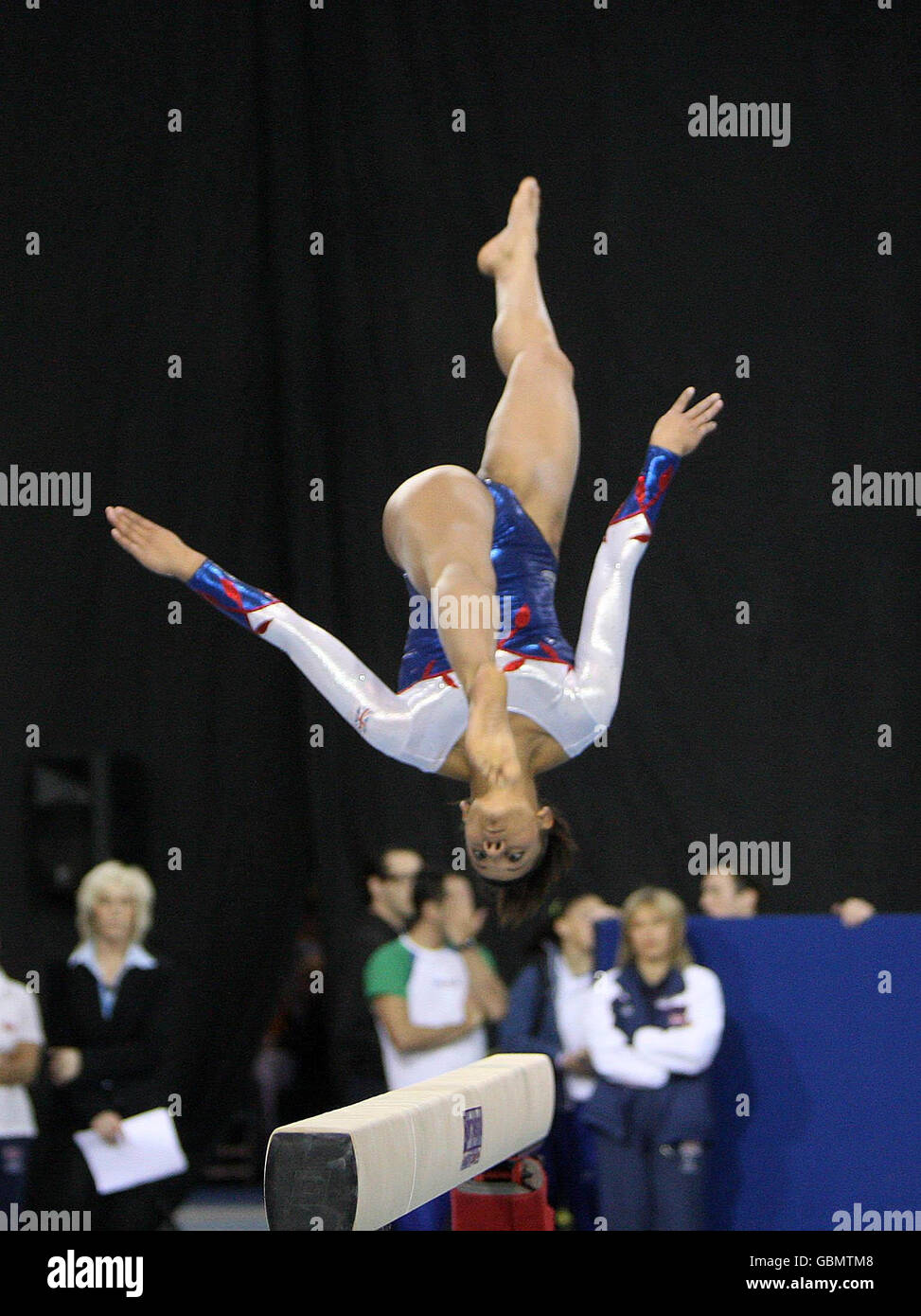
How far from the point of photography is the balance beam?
2.51 m

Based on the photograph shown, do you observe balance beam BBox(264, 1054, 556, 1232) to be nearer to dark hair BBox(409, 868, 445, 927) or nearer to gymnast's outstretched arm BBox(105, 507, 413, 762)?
gymnast's outstretched arm BBox(105, 507, 413, 762)

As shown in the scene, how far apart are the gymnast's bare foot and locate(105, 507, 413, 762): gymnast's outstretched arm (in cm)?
148

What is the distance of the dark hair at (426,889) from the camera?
5602 mm

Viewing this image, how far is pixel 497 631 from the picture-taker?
12.5 ft

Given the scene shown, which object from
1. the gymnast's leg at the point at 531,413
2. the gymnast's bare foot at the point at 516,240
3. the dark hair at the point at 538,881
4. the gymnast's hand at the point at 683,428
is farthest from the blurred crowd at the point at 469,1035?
the gymnast's bare foot at the point at 516,240

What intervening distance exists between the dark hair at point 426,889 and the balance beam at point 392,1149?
171cm

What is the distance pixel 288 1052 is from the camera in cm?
735

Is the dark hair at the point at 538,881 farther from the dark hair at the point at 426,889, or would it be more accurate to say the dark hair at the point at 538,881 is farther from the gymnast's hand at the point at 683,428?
the dark hair at the point at 426,889

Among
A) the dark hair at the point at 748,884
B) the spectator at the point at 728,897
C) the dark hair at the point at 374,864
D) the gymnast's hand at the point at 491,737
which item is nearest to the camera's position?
the gymnast's hand at the point at 491,737

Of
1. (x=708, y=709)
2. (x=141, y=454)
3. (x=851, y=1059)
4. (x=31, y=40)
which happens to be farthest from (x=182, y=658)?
(x=851, y=1059)

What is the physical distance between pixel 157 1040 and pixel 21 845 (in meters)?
2.03
